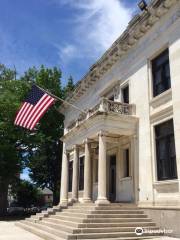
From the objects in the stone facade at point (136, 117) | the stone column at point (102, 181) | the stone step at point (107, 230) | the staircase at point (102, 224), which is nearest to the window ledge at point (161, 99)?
the stone facade at point (136, 117)

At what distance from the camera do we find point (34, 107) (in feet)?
63.4

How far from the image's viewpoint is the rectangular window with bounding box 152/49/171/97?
15.8 metres

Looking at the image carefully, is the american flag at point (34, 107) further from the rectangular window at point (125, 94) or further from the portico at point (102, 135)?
the rectangular window at point (125, 94)

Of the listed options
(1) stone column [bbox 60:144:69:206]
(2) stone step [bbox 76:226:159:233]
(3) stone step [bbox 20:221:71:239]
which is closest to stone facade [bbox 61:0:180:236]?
(1) stone column [bbox 60:144:69:206]

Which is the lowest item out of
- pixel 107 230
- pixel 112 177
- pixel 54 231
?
pixel 54 231

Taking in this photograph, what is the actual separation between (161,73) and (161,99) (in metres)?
1.57

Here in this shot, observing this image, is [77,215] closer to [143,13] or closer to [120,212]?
[120,212]

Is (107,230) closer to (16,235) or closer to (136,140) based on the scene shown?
(16,235)

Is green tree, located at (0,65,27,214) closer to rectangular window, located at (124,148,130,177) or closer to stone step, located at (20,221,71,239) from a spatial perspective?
stone step, located at (20,221,71,239)

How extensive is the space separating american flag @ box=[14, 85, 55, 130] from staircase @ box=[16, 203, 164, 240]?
6.20m

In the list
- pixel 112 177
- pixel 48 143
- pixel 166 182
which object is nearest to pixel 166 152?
pixel 166 182

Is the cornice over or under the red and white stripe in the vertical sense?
over

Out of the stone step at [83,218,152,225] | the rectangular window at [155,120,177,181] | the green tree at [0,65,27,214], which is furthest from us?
the green tree at [0,65,27,214]

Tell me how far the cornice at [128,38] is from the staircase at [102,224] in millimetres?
9693
